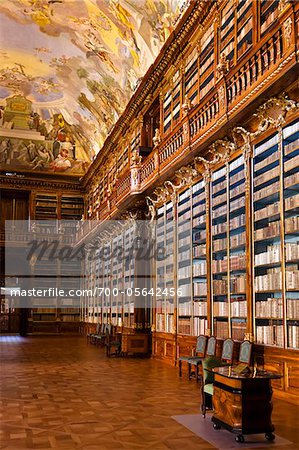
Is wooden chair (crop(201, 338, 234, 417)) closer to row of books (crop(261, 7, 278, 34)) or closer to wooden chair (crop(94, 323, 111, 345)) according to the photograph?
row of books (crop(261, 7, 278, 34))

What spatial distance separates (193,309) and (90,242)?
11.8 meters

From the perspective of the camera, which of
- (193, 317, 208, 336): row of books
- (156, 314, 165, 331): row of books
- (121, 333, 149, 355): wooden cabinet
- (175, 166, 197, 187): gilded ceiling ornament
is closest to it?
(193, 317, 208, 336): row of books

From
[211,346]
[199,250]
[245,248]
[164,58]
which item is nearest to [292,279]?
[245,248]

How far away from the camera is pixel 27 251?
79.6ft

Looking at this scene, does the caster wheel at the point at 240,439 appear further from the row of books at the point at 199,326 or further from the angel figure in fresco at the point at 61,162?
the angel figure in fresco at the point at 61,162

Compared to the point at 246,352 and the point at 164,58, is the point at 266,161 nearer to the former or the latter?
the point at 246,352

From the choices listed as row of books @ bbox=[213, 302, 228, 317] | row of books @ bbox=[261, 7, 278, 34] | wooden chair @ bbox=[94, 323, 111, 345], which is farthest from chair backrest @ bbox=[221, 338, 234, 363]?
wooden chair @ bbox=[94, 323, 111, 345]

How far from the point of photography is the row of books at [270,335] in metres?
6.94

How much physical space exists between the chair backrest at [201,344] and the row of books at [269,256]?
73.0 inches

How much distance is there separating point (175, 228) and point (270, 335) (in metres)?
4.55

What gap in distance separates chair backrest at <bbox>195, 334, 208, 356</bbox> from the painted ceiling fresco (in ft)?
23.6

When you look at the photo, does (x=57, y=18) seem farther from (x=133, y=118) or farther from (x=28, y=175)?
(x=28, y=175)

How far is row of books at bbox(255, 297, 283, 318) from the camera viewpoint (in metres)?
6.97

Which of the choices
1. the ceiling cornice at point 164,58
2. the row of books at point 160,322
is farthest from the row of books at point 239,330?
the ceiling cornice at point 164,58
